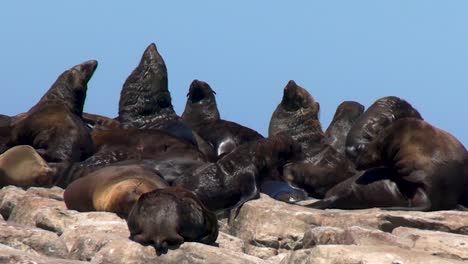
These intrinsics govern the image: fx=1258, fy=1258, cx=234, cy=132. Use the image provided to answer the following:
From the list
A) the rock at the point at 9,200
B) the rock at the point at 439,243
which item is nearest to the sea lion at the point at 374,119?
the rock at the point at 9,200

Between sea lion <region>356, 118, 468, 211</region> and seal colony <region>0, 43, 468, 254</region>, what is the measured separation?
12 millimetres

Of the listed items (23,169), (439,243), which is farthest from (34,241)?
(23,169)

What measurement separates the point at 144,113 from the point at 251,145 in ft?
15.3

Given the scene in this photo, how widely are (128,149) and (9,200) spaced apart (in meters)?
2.57

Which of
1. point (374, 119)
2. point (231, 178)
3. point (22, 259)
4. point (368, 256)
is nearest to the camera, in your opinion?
point (22, 259)

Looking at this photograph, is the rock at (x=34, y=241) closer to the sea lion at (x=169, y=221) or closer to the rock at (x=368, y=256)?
the sea lion at (x=169, y=221)

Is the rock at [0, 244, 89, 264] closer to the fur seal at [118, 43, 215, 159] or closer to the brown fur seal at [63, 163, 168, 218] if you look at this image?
the brown fur seal at [63, 163, 168, 218]

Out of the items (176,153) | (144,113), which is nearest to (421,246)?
(176,153)

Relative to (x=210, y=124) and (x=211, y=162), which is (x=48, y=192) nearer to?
(x=211, y=162)

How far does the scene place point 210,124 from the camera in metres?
18.0

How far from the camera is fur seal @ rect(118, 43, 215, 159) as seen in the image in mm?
17828

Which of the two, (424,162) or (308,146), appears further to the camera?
(308,146)

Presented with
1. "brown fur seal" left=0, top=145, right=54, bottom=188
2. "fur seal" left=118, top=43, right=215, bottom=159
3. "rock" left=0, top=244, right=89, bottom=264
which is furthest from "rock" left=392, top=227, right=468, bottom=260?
"fur seal" left=118, top=43, right=215, bottom=159

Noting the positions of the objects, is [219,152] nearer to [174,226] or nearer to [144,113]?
[144,113]
